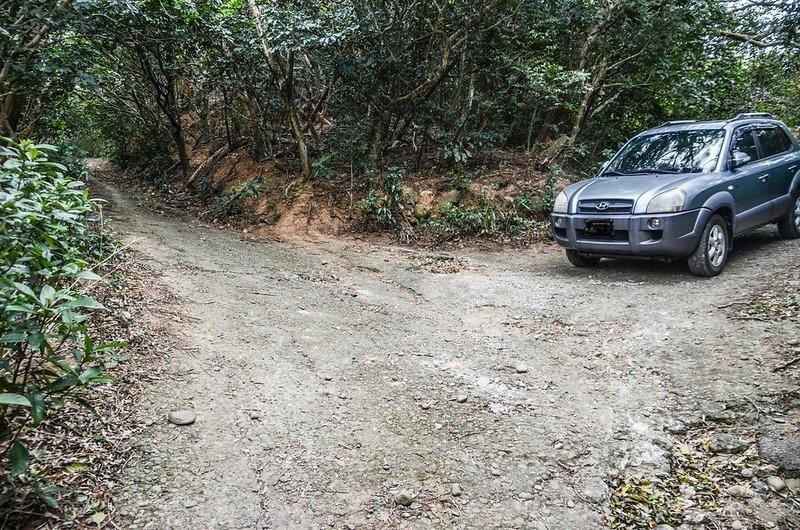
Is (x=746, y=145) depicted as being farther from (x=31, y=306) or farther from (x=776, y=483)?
(x=31, y=306)

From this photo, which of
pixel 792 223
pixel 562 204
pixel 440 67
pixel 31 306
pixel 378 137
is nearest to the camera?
pixel 31 306

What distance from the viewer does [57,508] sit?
2.30 metres

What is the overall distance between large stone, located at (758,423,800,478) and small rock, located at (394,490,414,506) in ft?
6.21

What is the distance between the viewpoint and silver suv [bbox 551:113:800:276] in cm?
543

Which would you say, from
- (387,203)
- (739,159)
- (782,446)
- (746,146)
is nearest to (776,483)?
(782,446)

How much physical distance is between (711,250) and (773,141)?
2.51 metres

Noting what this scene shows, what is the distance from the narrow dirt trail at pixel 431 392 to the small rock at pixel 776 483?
498 millimetres

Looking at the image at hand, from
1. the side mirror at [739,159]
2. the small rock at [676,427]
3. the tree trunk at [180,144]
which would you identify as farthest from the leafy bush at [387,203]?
the tree trunk at [180,144]

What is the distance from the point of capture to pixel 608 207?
18.6ft

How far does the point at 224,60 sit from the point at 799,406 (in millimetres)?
11009

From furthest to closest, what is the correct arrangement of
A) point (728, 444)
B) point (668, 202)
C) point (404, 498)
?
point (668, 202) < point (728, 444) < point (404, 498)

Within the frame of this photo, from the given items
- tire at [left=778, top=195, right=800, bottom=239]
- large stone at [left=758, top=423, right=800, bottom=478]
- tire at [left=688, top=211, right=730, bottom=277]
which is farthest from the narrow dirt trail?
tire at [left=778, top=195, right=800, bottom=239]

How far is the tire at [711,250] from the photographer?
556cm

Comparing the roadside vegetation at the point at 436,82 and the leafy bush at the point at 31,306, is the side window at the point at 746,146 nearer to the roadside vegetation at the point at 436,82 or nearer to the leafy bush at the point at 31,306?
the roadside vegetation at the point at 436,82
